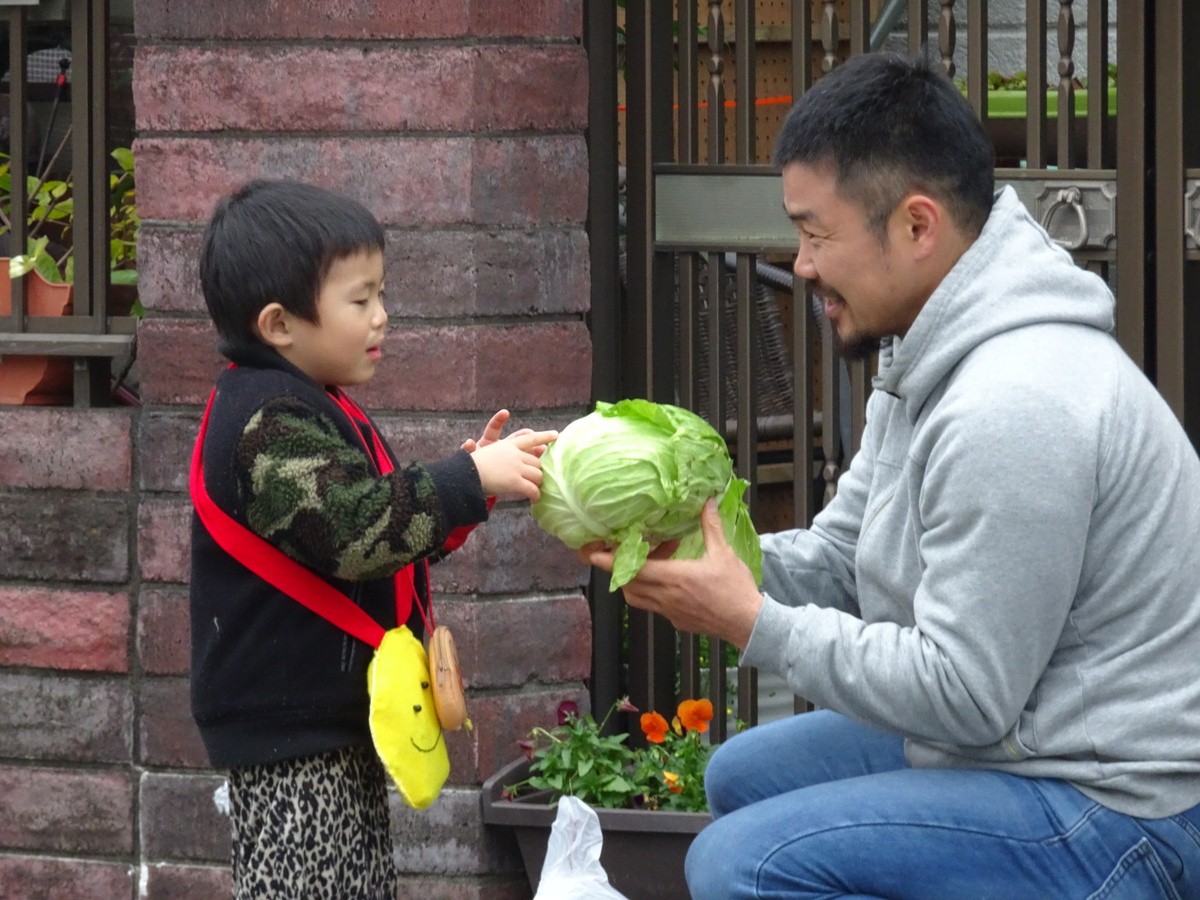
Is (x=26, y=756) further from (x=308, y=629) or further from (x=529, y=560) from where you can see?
(x=308, y=629)

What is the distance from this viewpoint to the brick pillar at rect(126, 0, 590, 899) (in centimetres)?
403

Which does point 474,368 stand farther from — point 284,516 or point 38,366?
point 38,366

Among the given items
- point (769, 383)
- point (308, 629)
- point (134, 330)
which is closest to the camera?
point (308, 629)

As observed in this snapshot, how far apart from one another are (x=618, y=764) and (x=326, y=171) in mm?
1542

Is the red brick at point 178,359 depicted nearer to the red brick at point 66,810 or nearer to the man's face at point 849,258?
the red brick at point 66,810

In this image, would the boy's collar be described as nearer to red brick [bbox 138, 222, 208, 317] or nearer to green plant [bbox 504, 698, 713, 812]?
red brick [bbox 138, 222, 208, 317]

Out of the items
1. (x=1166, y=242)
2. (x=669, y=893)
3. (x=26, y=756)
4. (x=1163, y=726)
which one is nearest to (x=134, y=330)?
(x=26, y=756)

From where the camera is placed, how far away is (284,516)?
9.80 ft

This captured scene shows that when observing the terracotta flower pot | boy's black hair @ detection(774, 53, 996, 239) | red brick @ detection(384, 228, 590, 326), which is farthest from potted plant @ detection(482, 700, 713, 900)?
boy's black hair @ detection(774, 53, 996, 239)

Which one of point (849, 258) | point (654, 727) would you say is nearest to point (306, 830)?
point (654, 727)

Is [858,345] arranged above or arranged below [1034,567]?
above

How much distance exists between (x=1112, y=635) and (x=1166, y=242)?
155 centimetres

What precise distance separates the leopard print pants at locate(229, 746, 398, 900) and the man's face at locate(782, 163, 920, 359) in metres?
1.19

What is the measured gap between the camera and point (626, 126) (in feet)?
14.3
